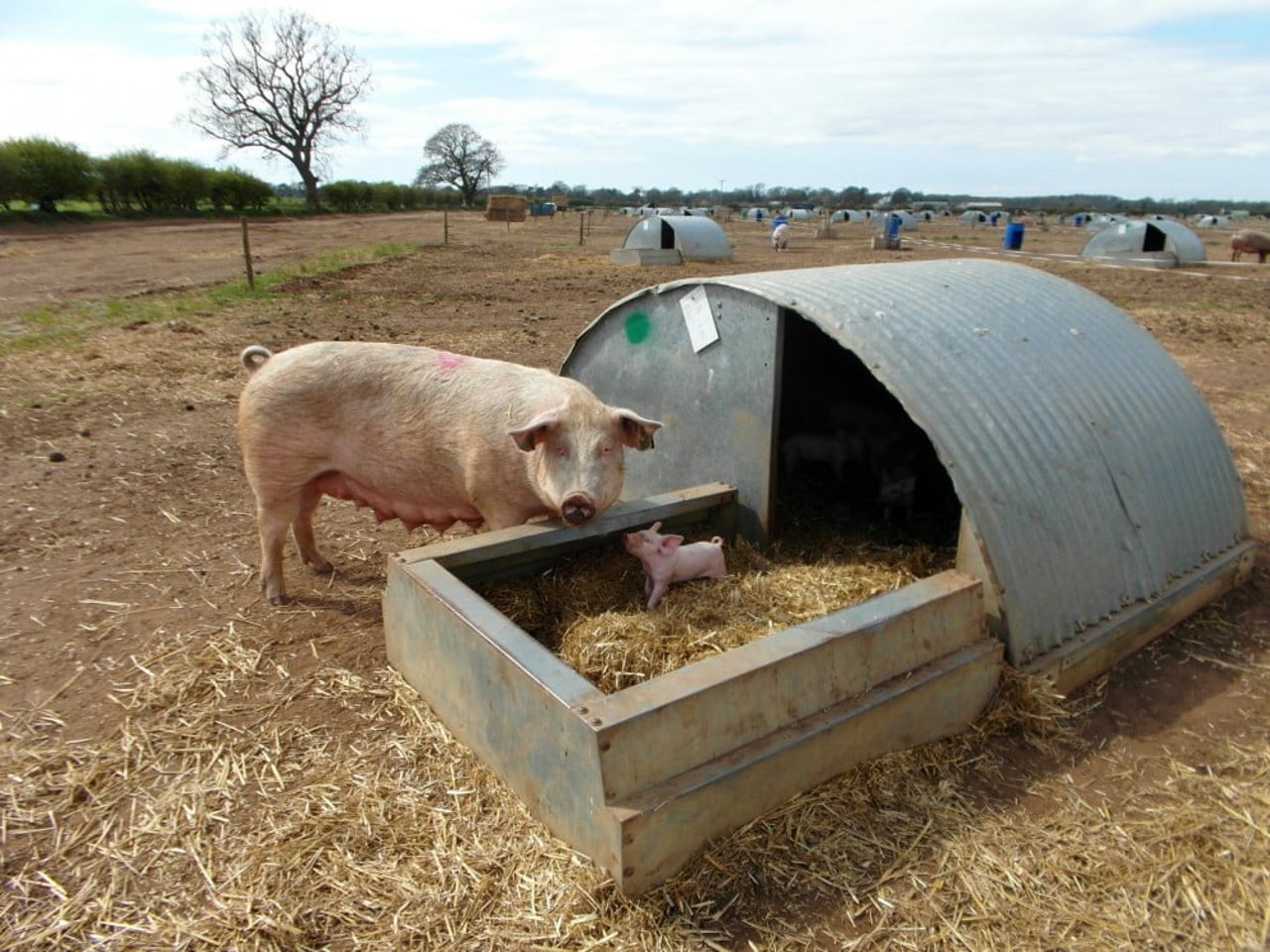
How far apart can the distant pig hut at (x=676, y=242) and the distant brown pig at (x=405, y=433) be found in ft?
67.5

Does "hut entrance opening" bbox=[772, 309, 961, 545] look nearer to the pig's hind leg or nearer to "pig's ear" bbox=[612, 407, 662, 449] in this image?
"pig's ear" bbox=[612, 407, 662, 449]

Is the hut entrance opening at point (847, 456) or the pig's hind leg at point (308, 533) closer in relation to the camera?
the pig's hind leg at point (308, 533)

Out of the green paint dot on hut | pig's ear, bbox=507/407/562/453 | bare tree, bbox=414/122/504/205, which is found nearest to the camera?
pig's ear, bbox=507/407/562/453

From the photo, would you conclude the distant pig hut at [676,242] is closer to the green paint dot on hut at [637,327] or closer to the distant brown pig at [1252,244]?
the distant brown pig at [1252,244]

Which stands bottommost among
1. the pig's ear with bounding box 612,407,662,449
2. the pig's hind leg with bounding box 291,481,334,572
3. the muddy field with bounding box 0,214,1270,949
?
the muddy field with bounding box 0,214,1270,949

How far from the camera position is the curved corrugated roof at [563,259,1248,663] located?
3846 mm

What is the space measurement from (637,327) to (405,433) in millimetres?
1690

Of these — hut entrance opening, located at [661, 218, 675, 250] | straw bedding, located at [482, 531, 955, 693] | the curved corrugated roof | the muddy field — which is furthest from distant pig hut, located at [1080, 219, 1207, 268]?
straw bedding, located at [482, 531, 955, 693]

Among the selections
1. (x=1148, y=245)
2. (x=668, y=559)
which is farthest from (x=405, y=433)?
(x=1148, y=245)

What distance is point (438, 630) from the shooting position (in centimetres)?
360

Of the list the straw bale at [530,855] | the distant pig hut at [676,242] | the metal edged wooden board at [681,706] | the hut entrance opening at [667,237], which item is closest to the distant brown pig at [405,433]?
the metal edged wooden board at [681,706]

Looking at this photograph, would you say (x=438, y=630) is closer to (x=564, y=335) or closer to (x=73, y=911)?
(x=73, y=911)

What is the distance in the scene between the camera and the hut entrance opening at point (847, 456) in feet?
18.5

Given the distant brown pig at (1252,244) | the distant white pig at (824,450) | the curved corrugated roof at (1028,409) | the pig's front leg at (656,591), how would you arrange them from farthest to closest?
the distant brown pig at (1252,244) < the distant white pig at (824,450) < the pig's front leg at (656,591) < the curved corrugated roof at (1028,409)
